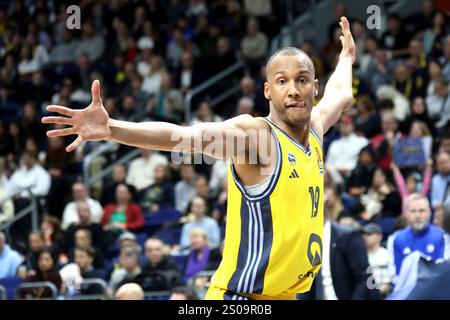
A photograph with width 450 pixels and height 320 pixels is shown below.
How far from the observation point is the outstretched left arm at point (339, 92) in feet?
22.0

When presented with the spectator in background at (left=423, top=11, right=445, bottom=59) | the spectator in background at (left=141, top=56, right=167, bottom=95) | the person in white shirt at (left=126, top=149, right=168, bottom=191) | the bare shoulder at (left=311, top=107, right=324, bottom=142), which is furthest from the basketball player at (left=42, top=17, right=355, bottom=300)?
the spectator in background at (left=141, top=56, right=167, bottom=95)

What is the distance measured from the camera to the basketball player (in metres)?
5.66

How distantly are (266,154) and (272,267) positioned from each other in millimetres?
644

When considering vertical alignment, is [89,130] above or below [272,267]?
above

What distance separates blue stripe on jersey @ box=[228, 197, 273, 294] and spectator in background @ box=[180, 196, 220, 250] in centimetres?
737

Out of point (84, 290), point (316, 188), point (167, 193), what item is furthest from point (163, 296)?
point (316, 188)

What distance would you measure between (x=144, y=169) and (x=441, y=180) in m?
4.91

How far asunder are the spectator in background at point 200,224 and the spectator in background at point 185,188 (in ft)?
3.69

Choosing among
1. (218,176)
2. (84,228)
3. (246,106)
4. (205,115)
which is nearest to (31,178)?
(84,228)

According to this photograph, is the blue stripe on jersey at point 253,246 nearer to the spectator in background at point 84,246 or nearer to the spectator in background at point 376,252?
the spectator in background at point 376,252

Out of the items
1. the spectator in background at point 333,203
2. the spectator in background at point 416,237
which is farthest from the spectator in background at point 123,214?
the spectator in background at point 416,237

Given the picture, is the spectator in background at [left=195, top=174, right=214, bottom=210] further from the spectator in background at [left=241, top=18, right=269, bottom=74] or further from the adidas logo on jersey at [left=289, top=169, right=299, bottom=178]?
the adidas logo on jersey at [left=289, top=169, right=299, bottom=178]

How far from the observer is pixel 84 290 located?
1188cm

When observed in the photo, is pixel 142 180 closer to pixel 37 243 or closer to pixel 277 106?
pixel 37 243
